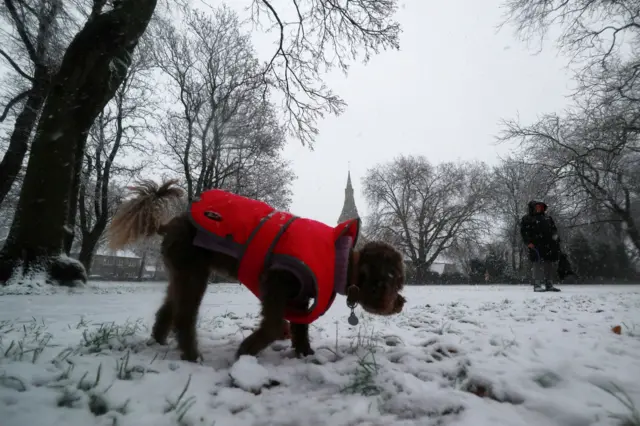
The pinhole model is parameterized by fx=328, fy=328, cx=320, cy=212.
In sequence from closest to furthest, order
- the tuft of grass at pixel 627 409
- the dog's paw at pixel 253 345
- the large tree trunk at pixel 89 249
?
the tuft of grass at pixel 627 409 < the dog's paw at pixel 253 345 < the large tree trunk at pixel 89 249

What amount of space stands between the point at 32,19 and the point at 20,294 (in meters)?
6.76

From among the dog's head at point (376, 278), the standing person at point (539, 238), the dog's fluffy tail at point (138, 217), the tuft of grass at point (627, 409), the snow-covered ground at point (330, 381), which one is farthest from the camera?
the standing person at point (539, 238)

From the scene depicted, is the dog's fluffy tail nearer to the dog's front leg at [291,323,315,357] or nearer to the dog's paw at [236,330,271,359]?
the dog's paw at [236,330,271,359]

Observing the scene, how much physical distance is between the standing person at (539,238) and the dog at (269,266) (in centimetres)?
810

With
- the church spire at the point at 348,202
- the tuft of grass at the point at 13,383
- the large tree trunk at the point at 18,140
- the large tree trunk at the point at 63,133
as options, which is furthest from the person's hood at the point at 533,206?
the church spire at the point at 348,202

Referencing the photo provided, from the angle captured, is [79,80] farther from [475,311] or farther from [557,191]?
[557,191]

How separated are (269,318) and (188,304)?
26.1 inches

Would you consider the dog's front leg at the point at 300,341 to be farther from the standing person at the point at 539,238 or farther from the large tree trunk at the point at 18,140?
the large tree trunk at the point at 18,140

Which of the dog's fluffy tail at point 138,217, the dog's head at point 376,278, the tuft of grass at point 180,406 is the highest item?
the dog's fluffy tail at point 138,217

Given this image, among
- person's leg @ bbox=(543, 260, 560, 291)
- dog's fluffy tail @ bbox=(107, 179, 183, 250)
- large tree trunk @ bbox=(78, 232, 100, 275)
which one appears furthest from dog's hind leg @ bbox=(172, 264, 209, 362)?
large tree trunk @ bbox=(78, 232, 100, 275)

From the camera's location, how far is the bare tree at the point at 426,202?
3472cm

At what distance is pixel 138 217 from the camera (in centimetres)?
316

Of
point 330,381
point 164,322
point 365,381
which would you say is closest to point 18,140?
point 164,322

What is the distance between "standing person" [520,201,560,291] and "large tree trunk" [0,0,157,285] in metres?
10.8
